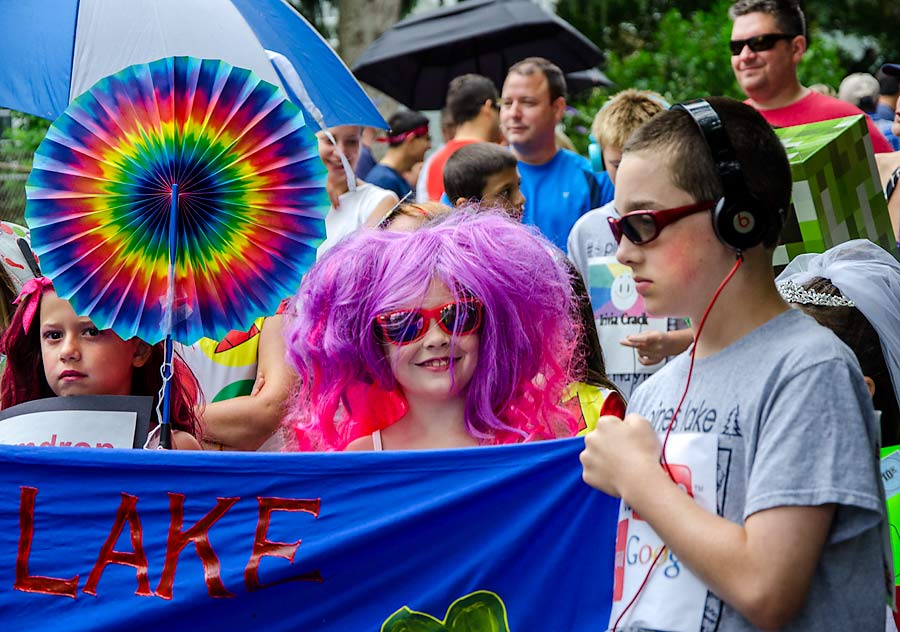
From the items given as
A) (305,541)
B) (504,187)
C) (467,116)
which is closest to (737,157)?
(305,541)

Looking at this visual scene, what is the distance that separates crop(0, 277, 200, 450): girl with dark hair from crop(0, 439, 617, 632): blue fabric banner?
42cm

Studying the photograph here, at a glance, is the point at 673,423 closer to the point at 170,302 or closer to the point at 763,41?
the point at 170,302

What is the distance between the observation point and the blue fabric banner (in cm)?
272

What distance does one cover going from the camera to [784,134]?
11.1 feet

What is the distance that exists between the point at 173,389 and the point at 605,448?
5.15ft

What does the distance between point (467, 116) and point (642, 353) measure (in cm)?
303

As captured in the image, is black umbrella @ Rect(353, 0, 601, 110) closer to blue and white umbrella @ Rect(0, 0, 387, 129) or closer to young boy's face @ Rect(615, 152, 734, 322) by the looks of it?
blue and white umbrella @ Rect(0, 0, 387, 129)

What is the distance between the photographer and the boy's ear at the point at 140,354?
3.37 metres

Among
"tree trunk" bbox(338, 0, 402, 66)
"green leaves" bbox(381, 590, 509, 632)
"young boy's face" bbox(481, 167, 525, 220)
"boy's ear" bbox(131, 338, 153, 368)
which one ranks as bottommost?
"green leaves" bbox(381, 590, 509, 632)

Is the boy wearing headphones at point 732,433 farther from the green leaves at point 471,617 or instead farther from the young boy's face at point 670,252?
the green leaves at point 471,617

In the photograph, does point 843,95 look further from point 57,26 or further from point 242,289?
point 242,289

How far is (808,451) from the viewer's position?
2.02 metres

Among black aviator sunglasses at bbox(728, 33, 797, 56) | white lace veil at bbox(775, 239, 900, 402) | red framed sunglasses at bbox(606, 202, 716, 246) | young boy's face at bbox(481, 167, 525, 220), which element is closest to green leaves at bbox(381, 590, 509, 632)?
red framed sunglasses at bbox(606, 202, 716, 246)

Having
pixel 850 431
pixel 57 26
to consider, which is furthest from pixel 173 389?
pixel 850 431
